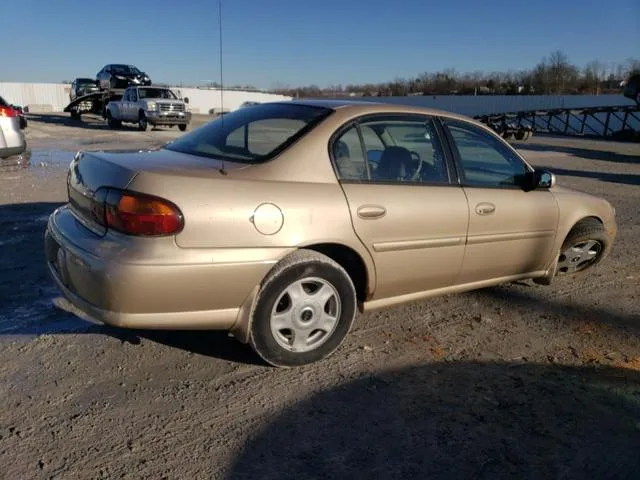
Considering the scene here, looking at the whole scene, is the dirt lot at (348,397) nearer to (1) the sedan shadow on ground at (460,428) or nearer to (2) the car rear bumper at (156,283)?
(1) the sedan shadow on ground at (460,428)

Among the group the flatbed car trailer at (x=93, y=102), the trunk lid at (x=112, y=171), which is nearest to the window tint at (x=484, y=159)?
the trunk lid at (x=112, y=171)

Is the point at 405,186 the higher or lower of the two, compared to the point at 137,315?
higher

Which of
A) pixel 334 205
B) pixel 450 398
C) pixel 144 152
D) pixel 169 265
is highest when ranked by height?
pixel 144 152

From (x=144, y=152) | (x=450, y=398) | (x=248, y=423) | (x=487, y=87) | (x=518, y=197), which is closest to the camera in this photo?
(x=248, y=423)

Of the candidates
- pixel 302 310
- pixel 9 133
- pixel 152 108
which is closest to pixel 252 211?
pixel 302 310

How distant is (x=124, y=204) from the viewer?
287cm

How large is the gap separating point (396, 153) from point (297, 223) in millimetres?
1094

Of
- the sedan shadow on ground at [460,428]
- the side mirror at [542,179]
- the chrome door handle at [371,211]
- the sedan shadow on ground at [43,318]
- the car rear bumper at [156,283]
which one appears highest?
the side mirror at [542,179]

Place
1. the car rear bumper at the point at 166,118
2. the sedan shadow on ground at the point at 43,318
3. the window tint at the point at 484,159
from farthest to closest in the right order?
1. the car rear bumper at the point at 166,118
2. the window tint at the point at 484,159
3. the sedan shadow on ground at the point at 43,318

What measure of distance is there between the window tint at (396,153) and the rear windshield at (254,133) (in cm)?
31

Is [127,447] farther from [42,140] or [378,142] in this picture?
[42,140]

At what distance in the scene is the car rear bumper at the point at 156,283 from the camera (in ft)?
9.25

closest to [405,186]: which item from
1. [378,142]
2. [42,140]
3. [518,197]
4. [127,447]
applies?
[378,142]

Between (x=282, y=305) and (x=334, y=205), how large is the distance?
2.19ft
